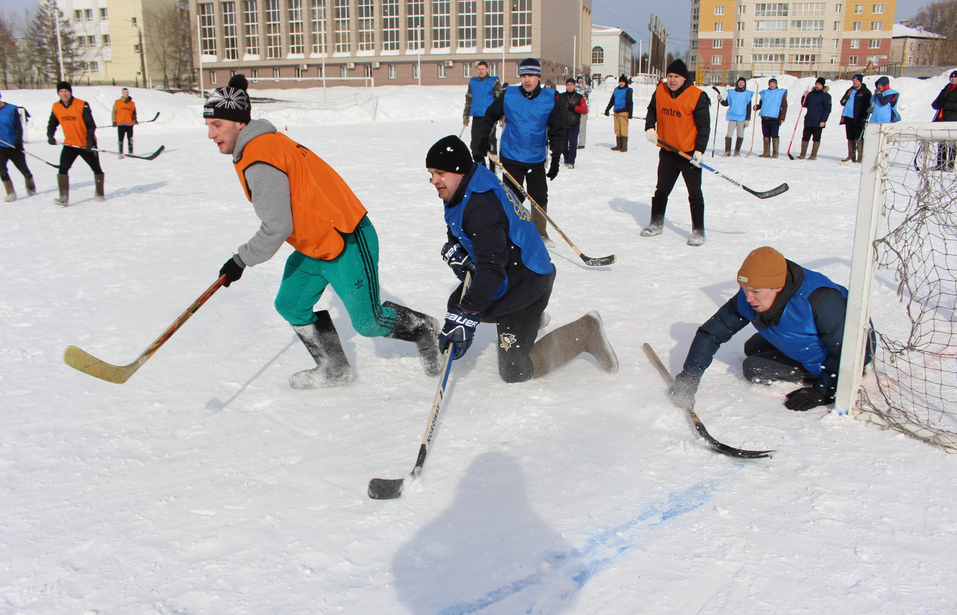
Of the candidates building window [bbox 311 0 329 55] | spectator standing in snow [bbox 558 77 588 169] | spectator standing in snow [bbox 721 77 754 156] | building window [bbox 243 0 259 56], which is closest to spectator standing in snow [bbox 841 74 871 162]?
spectator standing in snow [bbox 721 77 754 156]

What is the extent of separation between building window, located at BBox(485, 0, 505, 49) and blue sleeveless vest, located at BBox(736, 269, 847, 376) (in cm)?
4675

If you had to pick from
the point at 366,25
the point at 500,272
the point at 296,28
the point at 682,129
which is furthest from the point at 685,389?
the point at 296,28

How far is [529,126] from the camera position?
5.98m

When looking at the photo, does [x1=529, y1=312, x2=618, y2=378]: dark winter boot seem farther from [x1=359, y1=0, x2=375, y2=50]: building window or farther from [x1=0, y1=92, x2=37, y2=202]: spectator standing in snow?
[x1=359, y1=0, x2=375, y2=50]: building window

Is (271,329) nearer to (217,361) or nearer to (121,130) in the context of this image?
(217,361)

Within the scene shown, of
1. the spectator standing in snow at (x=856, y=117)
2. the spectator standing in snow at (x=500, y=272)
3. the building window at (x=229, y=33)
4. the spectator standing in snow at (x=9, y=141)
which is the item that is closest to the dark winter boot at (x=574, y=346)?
the spectator standing in snow at (x=500, y=272)

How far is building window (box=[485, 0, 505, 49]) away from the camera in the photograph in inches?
1785

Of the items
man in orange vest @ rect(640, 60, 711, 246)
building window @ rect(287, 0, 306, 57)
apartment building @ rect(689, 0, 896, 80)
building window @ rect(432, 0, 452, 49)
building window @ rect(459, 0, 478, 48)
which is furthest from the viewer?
apartment building @ rect(689, 0, 896, 80)

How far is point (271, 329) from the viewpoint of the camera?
14.1 ft

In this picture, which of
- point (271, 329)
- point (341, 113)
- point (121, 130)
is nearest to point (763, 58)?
point (341, 113)

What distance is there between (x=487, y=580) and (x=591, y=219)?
19.7ft

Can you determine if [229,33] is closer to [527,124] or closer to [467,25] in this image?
[467,25]

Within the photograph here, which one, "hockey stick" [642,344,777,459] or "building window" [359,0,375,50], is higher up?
"building window" [359,0,375,50]

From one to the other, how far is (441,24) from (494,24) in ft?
12.7
